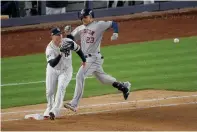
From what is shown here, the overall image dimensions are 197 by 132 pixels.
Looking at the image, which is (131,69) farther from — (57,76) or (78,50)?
(78,50)

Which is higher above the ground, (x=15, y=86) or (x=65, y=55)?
(x=65, y=55)

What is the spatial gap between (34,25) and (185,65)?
283 inches

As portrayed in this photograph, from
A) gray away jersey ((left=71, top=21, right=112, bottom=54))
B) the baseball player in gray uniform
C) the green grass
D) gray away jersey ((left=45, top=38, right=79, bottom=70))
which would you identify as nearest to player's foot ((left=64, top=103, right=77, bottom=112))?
the baseball player in gray uniform

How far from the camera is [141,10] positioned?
22.4m

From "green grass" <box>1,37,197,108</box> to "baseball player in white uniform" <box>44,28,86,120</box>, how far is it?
6.66ft

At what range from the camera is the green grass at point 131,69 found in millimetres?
14406

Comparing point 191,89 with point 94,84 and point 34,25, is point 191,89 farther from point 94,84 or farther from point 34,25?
point 34,25

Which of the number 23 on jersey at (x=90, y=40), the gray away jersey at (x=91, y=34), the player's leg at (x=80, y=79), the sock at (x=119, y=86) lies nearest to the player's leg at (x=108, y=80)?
the sock at (x=119, y=86)

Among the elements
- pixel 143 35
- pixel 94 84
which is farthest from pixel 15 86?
pixel 143 35

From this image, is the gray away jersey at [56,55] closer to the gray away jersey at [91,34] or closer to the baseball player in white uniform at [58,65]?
the baseball player in white uniform at [58,65]

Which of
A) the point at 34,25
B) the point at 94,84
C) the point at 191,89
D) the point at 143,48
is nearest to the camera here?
the point at 191,89

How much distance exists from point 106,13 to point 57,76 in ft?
34.7

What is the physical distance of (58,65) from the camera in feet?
38.5

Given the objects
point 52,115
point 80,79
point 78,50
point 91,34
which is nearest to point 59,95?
point 52,115
